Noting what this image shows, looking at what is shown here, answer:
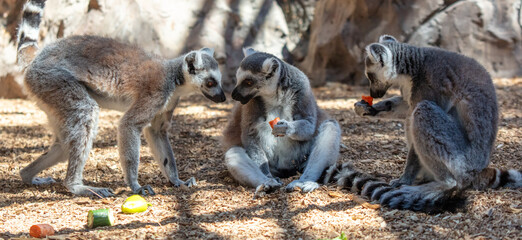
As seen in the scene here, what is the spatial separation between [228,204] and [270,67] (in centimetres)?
172

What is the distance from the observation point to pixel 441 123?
526 cm

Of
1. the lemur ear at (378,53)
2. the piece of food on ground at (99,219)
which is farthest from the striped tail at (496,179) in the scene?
the piece of food on ground at (99,219)

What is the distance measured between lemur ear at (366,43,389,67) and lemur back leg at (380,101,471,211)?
0.68m

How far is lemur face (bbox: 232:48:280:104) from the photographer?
21.2 ft

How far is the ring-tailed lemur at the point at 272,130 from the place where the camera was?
20.7 ft

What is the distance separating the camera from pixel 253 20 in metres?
13.1

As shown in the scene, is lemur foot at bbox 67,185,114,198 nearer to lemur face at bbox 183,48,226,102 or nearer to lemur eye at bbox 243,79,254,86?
lemur face at bbox 183,48,226,102

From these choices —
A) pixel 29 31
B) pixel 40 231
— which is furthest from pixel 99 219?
pixel 29 31

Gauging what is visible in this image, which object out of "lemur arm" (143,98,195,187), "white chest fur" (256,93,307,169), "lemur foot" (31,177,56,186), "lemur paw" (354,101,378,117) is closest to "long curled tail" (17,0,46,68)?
"lemur foot" (31,177,56,186)

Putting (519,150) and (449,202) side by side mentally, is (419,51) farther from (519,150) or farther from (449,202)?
(519,150)

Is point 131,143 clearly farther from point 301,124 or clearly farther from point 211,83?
point 301,124

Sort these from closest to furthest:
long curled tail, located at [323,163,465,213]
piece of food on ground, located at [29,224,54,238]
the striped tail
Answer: piece of food on ground, located at [29,224,54,238] < long curled tail, located at [323,163,465,213] < the striped tail

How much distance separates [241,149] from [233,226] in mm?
1701

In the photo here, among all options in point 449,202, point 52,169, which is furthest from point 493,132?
point 52,169
